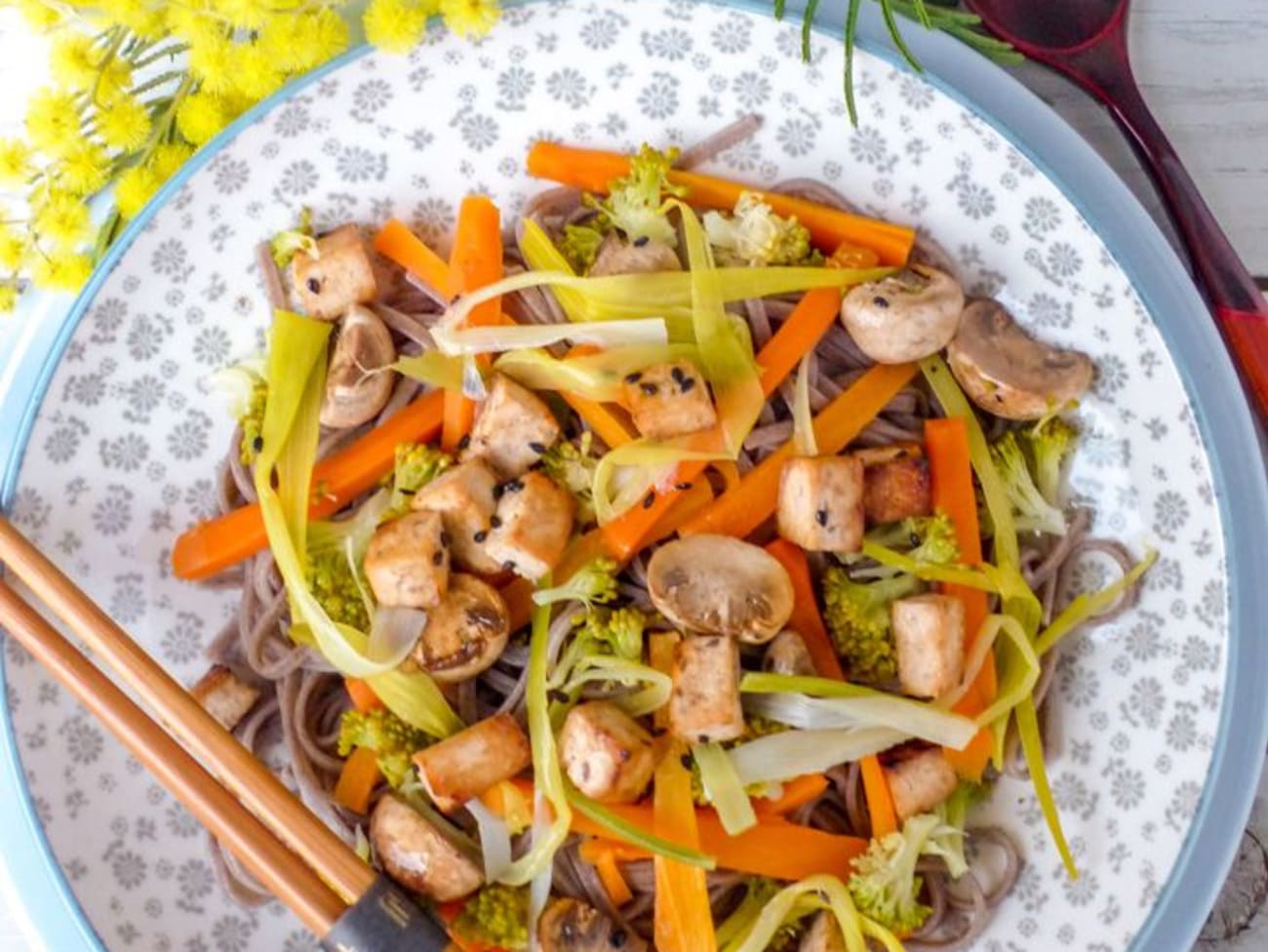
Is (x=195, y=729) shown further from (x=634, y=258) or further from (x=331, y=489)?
(x=634, y=258)

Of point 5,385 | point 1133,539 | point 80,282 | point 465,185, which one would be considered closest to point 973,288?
point 1133,539

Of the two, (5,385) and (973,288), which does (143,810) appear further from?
(973,288)

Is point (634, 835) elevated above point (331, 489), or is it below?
below

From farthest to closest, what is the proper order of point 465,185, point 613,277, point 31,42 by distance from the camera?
point 31,42, point 465,185, point 613,277

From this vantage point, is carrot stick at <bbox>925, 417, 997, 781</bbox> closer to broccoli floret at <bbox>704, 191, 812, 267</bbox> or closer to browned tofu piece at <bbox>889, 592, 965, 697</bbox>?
browned tofu piece at <bbox>889, 592, 965, 697</bbox>

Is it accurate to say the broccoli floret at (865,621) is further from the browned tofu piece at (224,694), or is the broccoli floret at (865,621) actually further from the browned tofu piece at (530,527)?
the browned tofu piece at (224,694)

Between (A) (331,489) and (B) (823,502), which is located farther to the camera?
(A) (331,489)

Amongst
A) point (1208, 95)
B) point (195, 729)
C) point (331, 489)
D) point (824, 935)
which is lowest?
point (824, 935)

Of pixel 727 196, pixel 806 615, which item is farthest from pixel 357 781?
pixel 727 196
